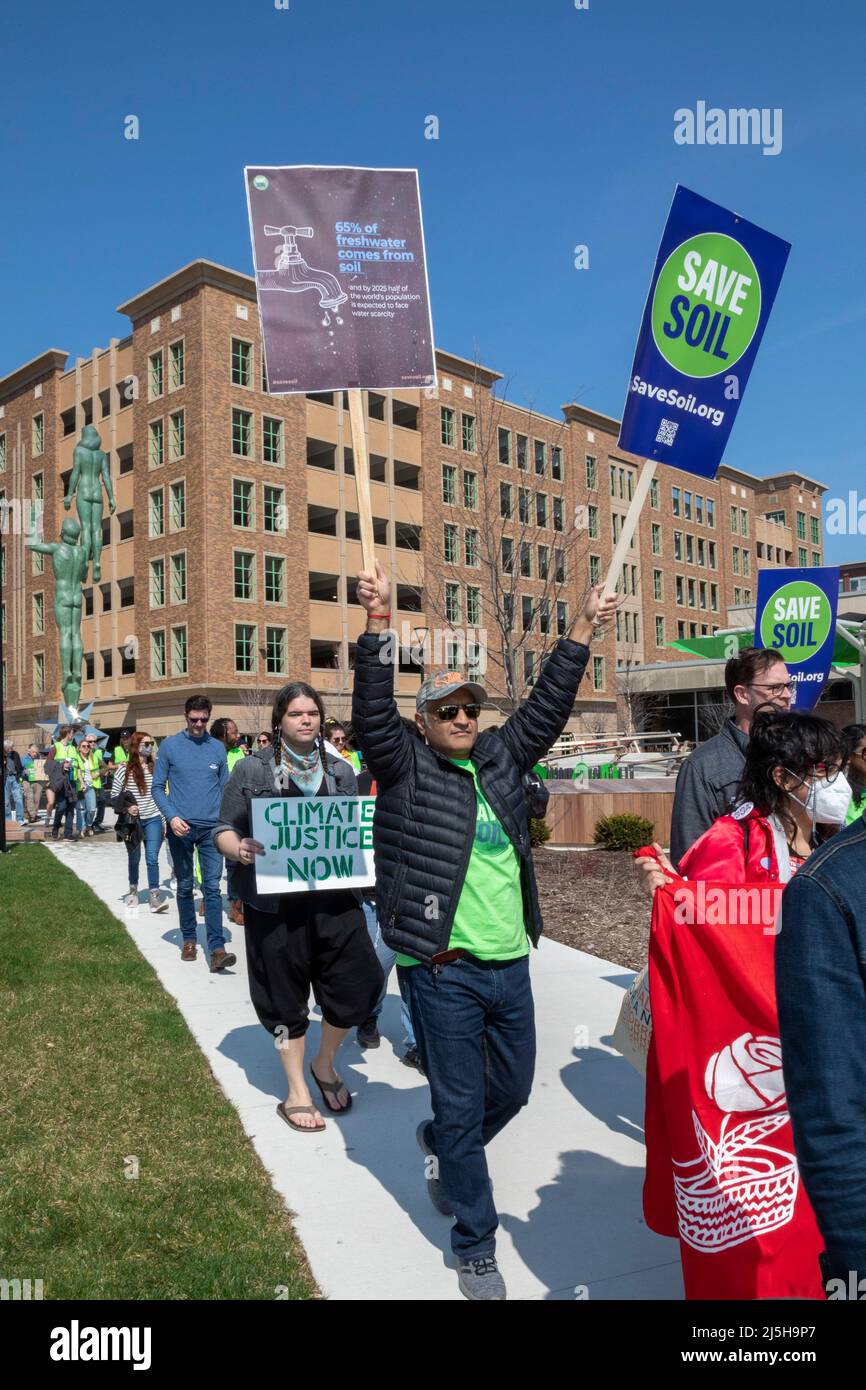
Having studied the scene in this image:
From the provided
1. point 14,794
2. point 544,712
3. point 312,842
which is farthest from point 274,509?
point 544,712

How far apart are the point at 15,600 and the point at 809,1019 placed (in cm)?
5759

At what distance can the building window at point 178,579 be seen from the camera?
144ft

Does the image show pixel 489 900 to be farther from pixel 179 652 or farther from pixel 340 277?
pixel 179 652

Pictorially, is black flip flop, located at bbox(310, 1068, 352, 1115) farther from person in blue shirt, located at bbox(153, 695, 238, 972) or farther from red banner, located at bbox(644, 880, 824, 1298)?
person in blue shirt, located at bbox(153, 695, 238, 972)

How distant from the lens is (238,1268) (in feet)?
11.7

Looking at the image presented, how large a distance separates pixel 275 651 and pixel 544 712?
41.1m

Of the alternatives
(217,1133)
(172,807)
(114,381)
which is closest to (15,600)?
(114,381)

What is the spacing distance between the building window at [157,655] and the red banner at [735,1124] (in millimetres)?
43425

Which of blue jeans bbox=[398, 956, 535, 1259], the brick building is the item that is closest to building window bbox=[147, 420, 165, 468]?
the brick building

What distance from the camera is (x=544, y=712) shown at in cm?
408

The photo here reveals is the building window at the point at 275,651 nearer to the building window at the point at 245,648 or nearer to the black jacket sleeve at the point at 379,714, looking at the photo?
the building window at the point at 245,648

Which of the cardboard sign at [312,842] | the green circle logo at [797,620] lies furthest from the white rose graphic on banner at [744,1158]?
the green circle logo at [797,620]
